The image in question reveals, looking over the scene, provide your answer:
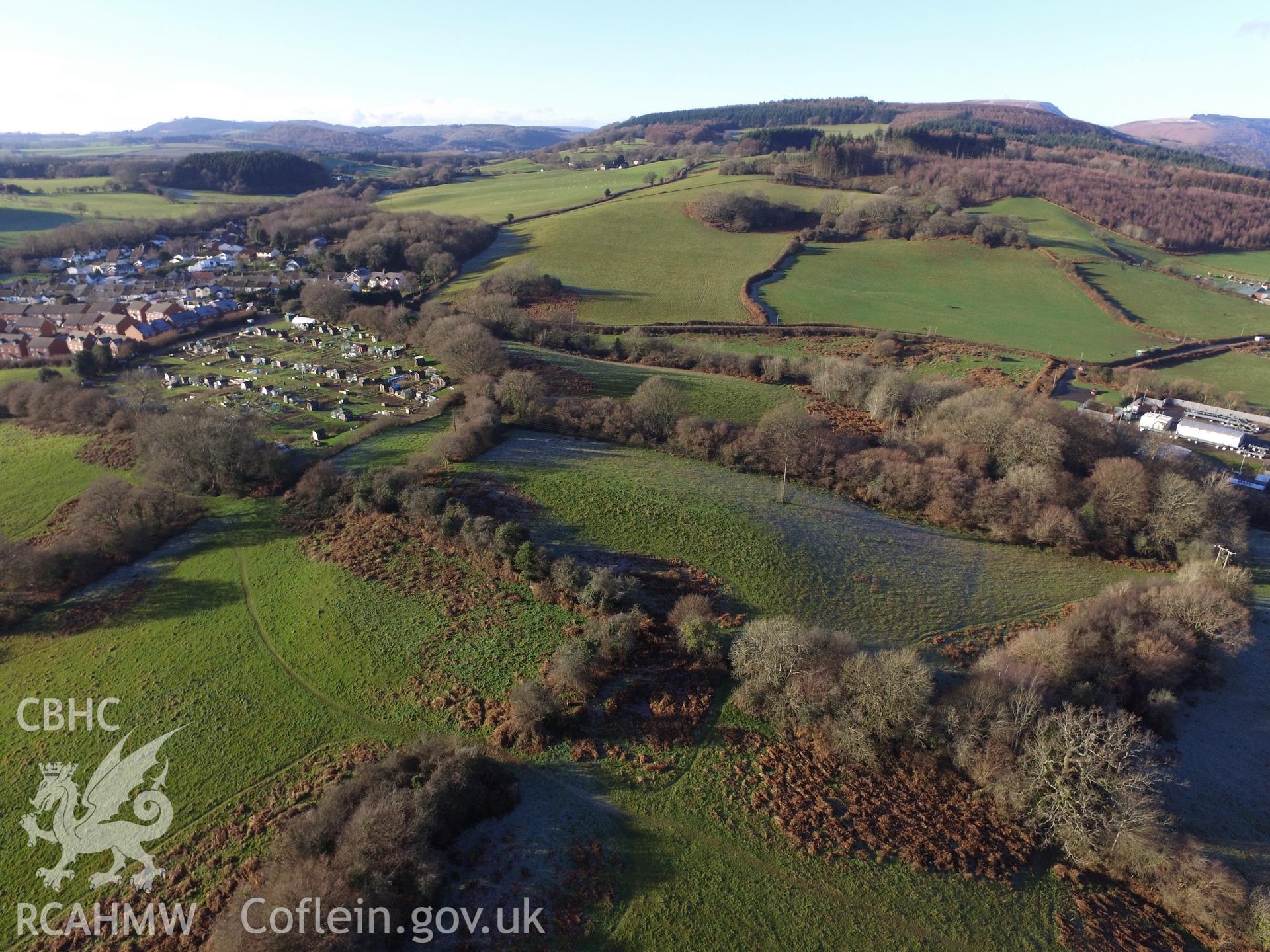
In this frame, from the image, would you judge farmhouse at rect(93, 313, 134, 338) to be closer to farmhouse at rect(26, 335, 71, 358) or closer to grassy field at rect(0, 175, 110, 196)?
farmhouse at rect(26, 335, 71, 358)

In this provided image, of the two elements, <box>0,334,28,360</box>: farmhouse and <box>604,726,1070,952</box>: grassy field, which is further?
<box>0,334,28,360</box>: farmhouse

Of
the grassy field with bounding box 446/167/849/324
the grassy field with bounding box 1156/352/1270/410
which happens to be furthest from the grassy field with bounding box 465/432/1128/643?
the grassy field with bounding box 1156/352/1270/410

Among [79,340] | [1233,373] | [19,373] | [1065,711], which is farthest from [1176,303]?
[79,340]

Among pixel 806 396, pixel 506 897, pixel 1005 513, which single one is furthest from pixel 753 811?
pixel 806 396

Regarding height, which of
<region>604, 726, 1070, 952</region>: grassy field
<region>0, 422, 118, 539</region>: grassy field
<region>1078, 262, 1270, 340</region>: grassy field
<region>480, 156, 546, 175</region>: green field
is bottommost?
<region>604, 726, 1070, 952</region>: grassy field

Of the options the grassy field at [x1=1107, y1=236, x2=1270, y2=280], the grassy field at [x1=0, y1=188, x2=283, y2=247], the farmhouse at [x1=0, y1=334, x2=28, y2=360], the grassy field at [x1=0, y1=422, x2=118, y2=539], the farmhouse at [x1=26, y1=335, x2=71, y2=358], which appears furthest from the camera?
the grassy field at [x1=0, y1=188, x2=283, y2=247]

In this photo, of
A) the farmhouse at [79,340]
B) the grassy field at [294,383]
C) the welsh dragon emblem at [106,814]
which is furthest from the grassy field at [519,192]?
the welsh dragon emblem at [106,814]
